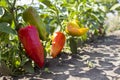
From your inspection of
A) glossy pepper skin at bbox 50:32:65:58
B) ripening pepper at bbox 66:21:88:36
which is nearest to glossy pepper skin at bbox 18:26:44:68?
glossy pepper skin at bbox 50:32:65:58

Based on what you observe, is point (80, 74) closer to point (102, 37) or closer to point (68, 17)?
point (68, 17)

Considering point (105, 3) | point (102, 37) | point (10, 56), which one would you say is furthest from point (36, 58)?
point (102, 37)

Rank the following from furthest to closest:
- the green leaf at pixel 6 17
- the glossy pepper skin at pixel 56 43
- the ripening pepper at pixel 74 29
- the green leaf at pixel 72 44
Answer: the green leaf at pixel 72 44 < the ripening pepper at pixel 74 29 < the glossy pepper skin at pixel 56 43 < the green leaf at pixel 6 17

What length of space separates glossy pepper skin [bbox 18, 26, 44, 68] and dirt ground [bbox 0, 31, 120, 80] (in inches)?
5.6

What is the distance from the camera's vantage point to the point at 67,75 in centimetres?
196

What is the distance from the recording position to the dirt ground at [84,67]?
1.93 meters

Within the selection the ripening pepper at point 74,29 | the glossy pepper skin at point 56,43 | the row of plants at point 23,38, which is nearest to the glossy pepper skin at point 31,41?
the row of plants at point 23,38

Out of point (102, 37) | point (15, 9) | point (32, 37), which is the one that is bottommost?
point (102, 37)

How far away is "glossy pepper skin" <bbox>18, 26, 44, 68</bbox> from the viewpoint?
1.92 metres

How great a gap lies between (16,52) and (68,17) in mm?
842

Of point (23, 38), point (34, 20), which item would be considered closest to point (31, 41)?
point (23, 38)

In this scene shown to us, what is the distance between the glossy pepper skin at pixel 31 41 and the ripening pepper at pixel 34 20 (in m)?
0.08

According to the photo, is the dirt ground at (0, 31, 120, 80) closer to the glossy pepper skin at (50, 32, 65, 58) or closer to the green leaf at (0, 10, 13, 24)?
the glossy pepper skin at (50, 32, 65, 58)

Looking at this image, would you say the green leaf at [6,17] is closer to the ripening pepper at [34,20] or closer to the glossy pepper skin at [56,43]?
the ripening pepper at [34,20]
